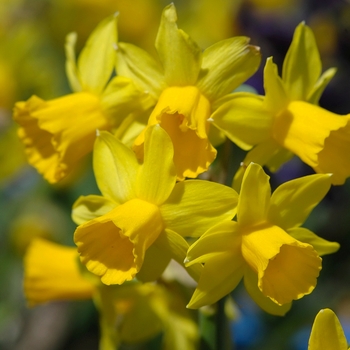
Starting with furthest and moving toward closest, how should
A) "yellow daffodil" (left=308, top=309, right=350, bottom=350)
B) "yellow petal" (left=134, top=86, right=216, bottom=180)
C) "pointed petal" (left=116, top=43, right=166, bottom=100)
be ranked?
"pointed petal" (left=116, top=43, right=166, bottom=100)
"yellow petal" (left=134, top=86, right=216, bottom=180)
"yellow daffodil" (left=308, top=309, right=350, bottom=350)

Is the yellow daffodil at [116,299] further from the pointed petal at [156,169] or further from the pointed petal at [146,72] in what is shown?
the pointed petal at [146,72]

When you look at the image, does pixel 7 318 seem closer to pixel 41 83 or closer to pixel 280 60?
pixel 41 83

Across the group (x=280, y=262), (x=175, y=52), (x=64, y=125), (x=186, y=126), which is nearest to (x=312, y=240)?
(x=280, y=262)

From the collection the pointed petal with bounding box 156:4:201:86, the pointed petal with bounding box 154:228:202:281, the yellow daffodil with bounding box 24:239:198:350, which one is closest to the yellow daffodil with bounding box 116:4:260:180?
the pointed petal with bounding box 156:4:201:86

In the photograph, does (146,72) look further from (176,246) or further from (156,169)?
(176,246)

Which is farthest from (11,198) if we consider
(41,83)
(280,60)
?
(280,60)

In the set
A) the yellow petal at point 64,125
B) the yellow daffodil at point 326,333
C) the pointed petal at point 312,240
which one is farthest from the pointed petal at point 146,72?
the yellow daffodil at point 326,333

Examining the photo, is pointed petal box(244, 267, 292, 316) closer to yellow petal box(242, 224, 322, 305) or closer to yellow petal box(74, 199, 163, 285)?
yellow petal box(242, 224, 322, 305)
